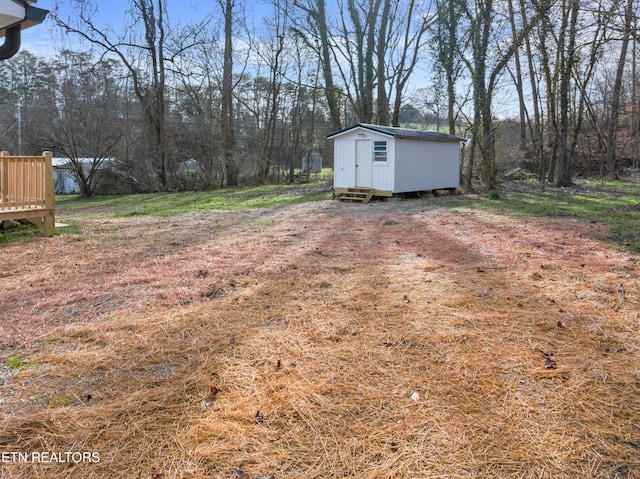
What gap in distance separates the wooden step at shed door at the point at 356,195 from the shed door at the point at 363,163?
15 cm

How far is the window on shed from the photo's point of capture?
12.8m

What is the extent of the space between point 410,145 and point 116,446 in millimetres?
12269

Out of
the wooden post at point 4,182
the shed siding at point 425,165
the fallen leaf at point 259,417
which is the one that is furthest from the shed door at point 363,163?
the fallen leaf at point 259,417

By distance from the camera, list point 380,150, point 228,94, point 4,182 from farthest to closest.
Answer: point 228,94 < point 380,150 < point 4,182

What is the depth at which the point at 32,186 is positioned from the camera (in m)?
7.35

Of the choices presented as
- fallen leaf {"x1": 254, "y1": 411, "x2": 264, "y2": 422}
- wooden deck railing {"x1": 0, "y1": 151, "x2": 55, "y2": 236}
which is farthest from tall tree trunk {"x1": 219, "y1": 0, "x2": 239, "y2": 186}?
fallen leaf {"x1": 254, "y1": 411, "x2": 264, "y2": 422}

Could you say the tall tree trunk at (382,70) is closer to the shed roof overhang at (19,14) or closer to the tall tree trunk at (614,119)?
the tall tree trunk at (614,119)

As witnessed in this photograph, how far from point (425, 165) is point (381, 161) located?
1.86 meters

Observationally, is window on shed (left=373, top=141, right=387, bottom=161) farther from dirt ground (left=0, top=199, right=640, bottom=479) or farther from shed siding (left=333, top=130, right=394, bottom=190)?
dirt ground (left=0, top=199, right=640, bottom=479)

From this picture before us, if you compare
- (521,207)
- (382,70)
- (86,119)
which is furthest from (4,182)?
(382,70)

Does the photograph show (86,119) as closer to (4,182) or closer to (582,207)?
(4,182)

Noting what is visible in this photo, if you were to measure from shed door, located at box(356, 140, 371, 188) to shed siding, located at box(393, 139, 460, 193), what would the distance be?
0.84 metres

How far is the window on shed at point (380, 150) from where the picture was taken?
42.0 ft

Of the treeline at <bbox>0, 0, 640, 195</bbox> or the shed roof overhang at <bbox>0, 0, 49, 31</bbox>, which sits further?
the treeline at <bbox>0, 0, 640, 195</bbox>
